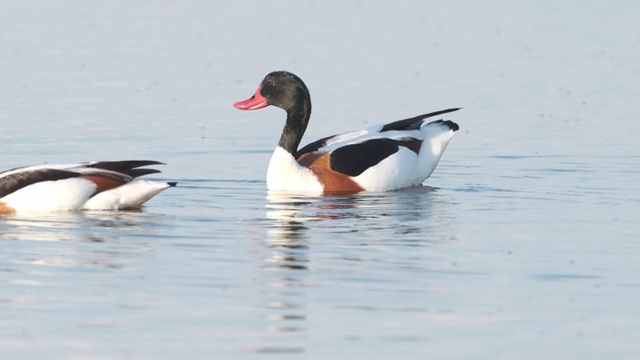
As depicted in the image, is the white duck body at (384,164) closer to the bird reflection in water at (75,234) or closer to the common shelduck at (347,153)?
the common shelduck at (347,153)

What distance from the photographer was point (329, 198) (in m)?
14.0

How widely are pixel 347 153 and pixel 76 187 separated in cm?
298

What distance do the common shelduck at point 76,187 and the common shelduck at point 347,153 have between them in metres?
1.85

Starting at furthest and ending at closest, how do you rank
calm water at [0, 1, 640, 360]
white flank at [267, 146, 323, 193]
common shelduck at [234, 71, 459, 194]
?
common shelduck at [234, 71, 459, 194], white flank at [267, 146, 323, 193], calm water at [0, 1, 640, 360]

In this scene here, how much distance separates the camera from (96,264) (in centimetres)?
1017

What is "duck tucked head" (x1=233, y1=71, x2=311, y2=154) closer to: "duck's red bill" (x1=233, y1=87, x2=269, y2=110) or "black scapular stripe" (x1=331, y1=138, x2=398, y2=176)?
"duck's red bill" (x1=233, y1=87, x2=269, y2=110)

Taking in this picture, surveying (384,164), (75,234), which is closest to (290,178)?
(384,164)

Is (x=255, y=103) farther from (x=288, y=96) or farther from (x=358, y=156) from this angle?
(x=358, y=156)

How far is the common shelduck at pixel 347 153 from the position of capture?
563 inches

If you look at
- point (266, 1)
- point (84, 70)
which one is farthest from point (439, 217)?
point (266, 1)

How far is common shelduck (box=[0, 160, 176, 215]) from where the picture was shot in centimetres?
1241

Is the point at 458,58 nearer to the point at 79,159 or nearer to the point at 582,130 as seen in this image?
the point at 582,130

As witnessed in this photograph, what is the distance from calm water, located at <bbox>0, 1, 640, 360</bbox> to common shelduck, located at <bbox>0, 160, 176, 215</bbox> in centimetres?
17

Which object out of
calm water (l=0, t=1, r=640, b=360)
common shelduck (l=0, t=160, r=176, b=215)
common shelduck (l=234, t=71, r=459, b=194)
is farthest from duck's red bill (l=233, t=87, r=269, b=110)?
common shelduck (l=0, t=160, r=176, b=215)
